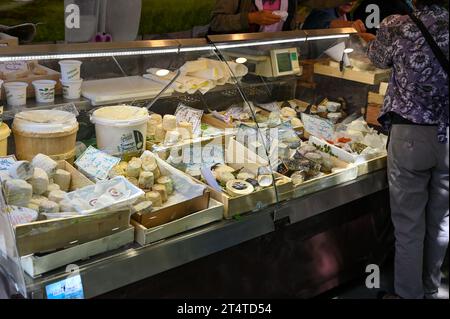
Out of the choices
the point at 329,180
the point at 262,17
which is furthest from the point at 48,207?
the point at 262,17

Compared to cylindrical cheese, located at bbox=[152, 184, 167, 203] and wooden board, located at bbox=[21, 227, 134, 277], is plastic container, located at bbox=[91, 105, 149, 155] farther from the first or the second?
wooden board, located at bbox=[21, 227, 134, 277]

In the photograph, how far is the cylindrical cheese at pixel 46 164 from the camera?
238cm

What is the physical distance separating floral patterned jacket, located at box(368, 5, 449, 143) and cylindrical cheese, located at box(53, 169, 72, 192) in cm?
180

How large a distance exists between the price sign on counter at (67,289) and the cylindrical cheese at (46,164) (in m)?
0.57

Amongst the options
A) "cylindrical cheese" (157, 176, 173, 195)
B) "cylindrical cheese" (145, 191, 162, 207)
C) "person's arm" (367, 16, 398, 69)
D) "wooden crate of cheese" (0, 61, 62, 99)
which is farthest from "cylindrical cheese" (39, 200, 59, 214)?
"person's arm" (367, 16, 398, 69)

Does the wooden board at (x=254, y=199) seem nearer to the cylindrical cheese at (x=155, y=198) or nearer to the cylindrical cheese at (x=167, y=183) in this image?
the cylindrical cheese at (x=167, y=183)

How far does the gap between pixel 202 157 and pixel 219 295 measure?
0.77m

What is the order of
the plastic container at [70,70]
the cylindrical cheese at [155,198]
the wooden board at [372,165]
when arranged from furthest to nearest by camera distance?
the wooden board at [372,165], the plastic container at [70,70], the cylindrical cheese at [155,198]

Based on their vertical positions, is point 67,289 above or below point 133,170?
below

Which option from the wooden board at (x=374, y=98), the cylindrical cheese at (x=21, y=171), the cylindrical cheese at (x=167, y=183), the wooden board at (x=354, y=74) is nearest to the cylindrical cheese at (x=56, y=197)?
the cylindrical cheese at (x=21, y=171)

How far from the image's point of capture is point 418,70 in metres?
2.72

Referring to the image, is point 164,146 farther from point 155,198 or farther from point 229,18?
point 229,18

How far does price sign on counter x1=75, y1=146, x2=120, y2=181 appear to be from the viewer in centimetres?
250

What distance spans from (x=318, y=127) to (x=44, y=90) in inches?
70.2
